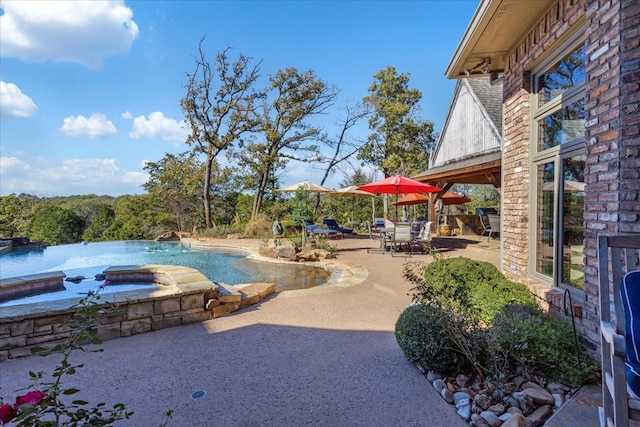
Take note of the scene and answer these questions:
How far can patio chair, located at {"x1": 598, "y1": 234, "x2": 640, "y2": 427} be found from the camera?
4.41 feet

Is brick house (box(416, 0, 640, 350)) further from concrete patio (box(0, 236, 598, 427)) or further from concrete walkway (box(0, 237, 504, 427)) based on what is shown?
concrete walkway (box(0, 237, 504, 427))

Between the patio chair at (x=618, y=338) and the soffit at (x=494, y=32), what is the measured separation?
282 cm

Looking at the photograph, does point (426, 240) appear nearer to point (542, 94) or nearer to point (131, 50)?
point (542, 94)

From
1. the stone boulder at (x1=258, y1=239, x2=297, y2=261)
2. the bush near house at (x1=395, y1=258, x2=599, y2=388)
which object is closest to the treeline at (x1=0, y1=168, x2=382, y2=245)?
the stone boulder at (x1=258, y1=239, x2=297, y2=261)

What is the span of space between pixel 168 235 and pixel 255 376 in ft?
45.3

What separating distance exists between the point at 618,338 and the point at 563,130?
276 cm

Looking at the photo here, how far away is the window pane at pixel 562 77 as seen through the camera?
122 inches

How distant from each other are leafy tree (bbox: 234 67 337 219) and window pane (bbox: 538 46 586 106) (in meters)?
14.1

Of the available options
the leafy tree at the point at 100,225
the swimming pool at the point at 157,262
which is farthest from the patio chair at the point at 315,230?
the leafy tree at the point at 100,225

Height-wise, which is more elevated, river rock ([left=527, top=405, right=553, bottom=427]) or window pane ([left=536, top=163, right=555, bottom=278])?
window pane ([left=536, top=163, right=555, bottom=278])

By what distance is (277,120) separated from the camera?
17281mm

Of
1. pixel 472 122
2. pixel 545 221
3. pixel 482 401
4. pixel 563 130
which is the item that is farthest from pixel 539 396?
pixel 472 122

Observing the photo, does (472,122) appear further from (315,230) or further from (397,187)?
(315,230)

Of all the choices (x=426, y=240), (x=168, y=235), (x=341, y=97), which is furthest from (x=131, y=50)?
(x=341, y=97)
